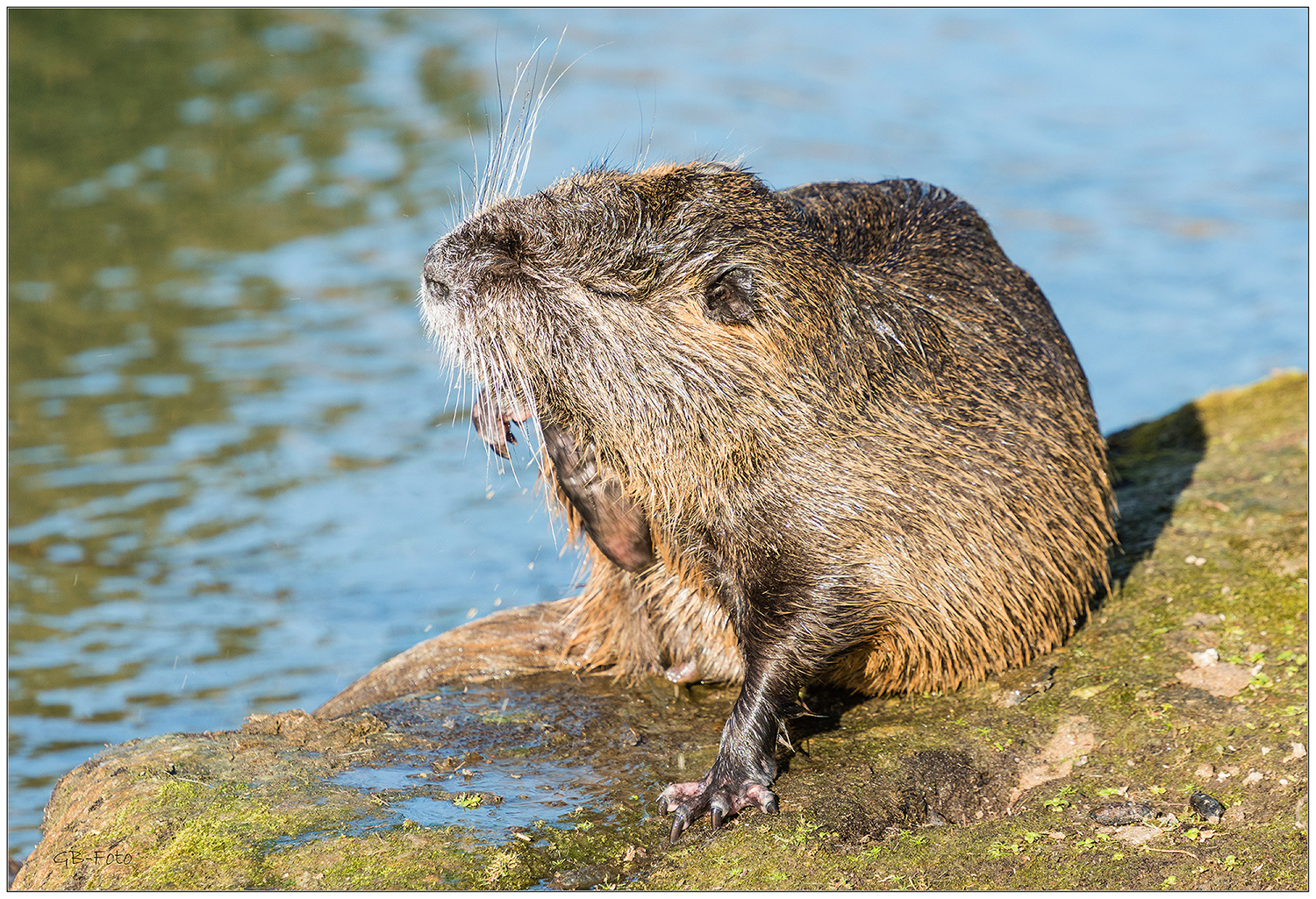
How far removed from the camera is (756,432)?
4227 mm

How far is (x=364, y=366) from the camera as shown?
11.0 m

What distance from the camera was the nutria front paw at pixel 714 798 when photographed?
3928 mm

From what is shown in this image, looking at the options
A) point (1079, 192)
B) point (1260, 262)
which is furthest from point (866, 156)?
point (1260, 262)

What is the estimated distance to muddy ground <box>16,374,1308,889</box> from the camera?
367cm

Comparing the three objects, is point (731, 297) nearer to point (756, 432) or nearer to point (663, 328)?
point (663, 328)

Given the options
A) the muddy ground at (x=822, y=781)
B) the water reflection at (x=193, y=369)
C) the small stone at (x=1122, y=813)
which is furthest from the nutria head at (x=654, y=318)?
the water reflection at (x=193, y=369)

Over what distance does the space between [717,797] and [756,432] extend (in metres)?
1.13

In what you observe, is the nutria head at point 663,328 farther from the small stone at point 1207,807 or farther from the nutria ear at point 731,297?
the small stone at point 1207,807

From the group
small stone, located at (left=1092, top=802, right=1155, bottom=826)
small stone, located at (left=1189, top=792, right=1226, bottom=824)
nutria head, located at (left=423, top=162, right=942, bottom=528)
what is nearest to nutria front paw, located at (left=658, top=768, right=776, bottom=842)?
nutria head, located at (left=423, top=162, right=942, bottom=528)

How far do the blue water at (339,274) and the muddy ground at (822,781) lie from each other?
3.28 ft

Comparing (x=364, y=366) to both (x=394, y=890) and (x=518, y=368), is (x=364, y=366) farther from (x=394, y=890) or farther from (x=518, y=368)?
(x=394, y=890)

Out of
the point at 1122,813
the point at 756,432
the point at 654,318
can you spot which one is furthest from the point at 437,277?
the point at 1122,813

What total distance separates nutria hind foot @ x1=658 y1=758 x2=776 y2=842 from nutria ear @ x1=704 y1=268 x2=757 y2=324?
1.38 m

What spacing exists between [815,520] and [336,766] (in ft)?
5.68
